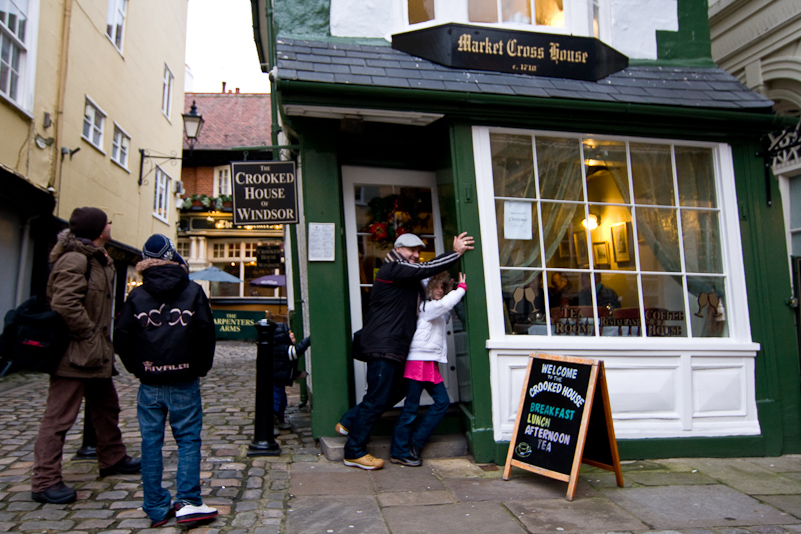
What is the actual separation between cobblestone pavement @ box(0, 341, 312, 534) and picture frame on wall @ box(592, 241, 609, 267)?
119 inches

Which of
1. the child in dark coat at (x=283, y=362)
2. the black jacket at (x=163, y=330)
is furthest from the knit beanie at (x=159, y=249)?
the child in dark coat at (x=283, y=362)

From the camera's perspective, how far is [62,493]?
3582 mm

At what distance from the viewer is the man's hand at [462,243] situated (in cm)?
484

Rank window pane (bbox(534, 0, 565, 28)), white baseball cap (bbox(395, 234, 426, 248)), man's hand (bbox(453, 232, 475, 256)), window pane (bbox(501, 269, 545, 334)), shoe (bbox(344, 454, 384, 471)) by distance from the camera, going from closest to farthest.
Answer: shoe (bbox(344, 454, 384, 471)) < white baseball cap (bbox(395, 234, 426, 248)) < man's hand (bbox(453, 232, 475, 256)) < window pane (bbox(501, 269, 545, 334)) < window pane (bbox(534, 0, 565, 28))

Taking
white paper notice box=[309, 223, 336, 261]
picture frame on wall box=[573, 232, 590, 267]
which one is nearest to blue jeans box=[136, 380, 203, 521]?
white paper notice box=[309, 223, 336, 261]

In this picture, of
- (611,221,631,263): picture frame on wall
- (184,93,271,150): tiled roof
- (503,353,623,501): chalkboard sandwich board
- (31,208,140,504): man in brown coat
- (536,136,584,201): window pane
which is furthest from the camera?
(184,93,271,150): tiled roof

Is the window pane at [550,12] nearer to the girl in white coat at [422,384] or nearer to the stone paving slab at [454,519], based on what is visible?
the girl in white coat at [422,384]

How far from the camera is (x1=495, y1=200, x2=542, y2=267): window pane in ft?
16.7

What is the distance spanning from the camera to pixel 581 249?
17.2 feet

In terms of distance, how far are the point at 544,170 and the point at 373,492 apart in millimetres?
3152

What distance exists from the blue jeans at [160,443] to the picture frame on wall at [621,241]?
391 centimetres

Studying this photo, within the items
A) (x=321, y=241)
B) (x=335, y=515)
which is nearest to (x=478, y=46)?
(x=321, y=241)

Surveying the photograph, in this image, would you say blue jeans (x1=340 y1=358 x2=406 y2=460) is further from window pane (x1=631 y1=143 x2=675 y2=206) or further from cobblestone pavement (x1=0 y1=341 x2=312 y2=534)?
window pane (x1=631 y1=143 x2=675 y2=206)

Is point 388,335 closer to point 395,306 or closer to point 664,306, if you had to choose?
point 395,306
